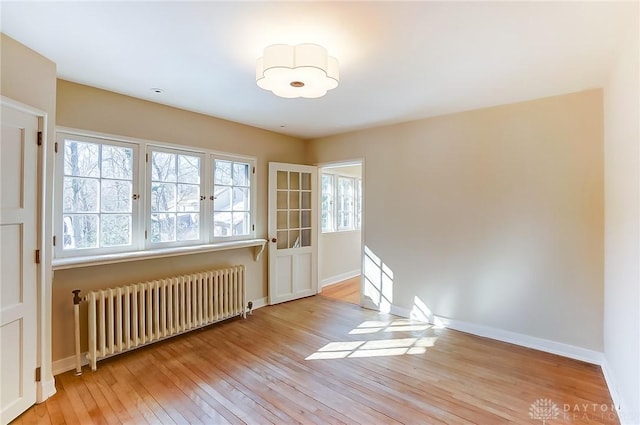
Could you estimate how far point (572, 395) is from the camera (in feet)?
7.20

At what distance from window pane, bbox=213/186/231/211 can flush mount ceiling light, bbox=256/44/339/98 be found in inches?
79.0

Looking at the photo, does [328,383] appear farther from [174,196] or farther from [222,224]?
[174,196]

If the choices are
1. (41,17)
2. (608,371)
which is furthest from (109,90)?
(608,371)

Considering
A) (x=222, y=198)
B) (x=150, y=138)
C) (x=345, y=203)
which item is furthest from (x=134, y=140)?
(x=345, y=203)

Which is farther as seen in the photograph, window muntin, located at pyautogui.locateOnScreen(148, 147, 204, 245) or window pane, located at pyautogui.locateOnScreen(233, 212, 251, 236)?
window pane, located at pyautogui.locateOnScreen(233, 212, 251, 236)

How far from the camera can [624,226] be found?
1.96 meters

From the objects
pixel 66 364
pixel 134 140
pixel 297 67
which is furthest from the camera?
pixel 134 140

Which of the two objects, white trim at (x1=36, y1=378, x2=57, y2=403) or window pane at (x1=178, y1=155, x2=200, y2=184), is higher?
window pane at (x1=178, y1=155, x2=200, y2=184)

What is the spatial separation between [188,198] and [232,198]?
0.59 m

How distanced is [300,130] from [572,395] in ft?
13.0

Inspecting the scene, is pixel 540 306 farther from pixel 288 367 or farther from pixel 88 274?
pixel 88 274

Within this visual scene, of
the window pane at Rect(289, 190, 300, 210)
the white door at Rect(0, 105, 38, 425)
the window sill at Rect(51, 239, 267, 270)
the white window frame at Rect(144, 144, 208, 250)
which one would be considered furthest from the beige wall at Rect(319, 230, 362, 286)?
the white door at Rect(0, 105, 38, 425)

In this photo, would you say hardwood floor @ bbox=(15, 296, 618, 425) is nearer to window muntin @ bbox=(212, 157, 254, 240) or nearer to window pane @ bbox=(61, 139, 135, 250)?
window pane @ bbox=(61, 139, 135, 250)

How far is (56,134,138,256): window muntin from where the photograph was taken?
2.59 metres
